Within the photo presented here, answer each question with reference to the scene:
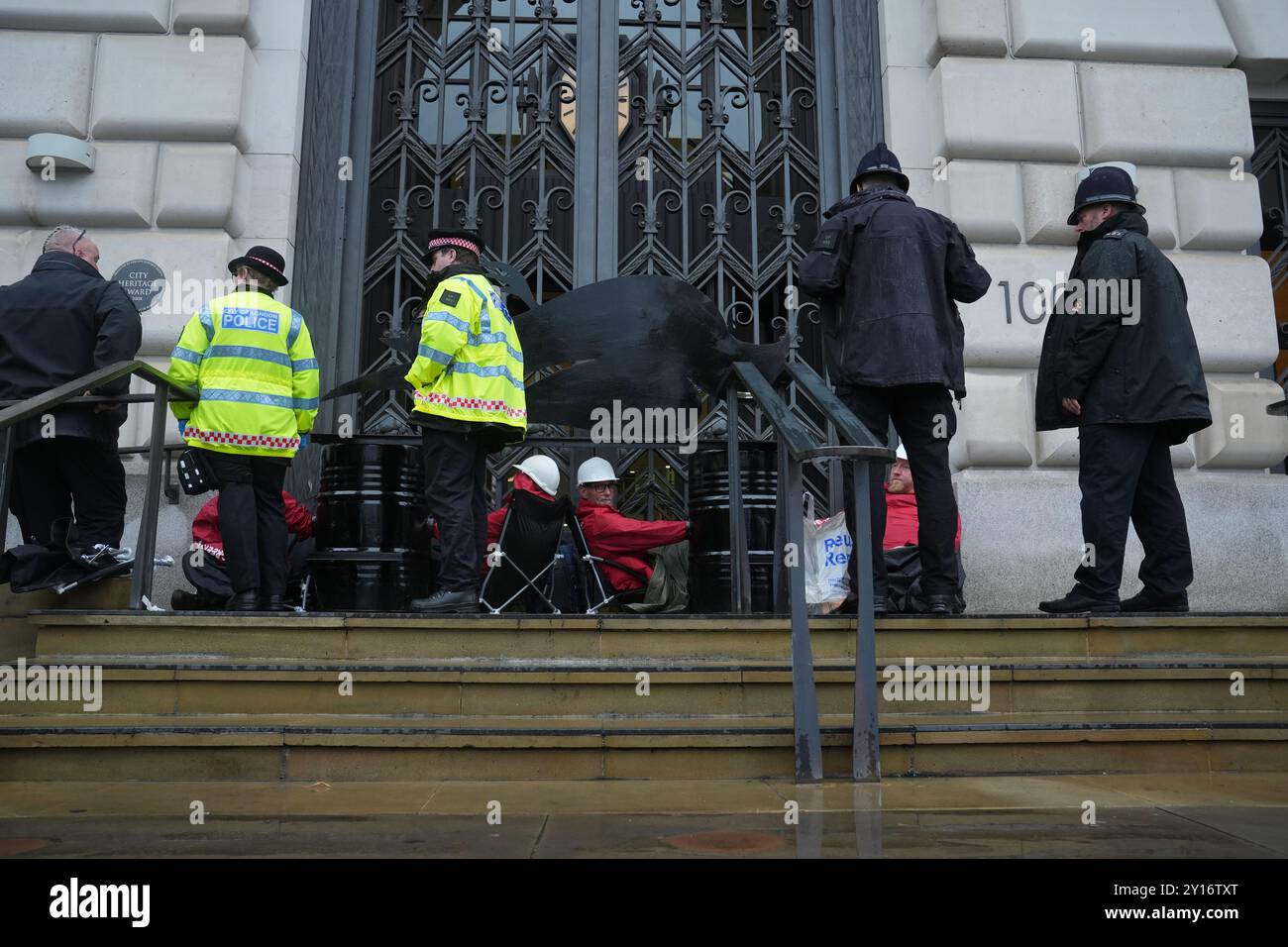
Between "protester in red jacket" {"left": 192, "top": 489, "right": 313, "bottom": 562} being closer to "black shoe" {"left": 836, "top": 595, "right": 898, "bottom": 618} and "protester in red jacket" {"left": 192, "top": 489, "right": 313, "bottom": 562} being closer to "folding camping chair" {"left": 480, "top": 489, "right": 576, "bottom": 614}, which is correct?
Result: "folding camping chair" {"left": 480, "top": 489, "right": 576, "bottom": 614}

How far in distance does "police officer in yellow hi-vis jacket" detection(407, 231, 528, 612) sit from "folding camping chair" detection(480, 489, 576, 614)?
95 centimetres

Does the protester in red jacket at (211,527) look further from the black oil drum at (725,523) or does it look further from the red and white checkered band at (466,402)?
the black oil drum at (725,523)

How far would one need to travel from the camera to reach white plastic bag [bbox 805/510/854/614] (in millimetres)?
6348

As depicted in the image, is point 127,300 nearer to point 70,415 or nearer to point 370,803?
point 70,415

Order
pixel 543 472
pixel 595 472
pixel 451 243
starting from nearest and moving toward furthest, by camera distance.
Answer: pixel 451 243
pixel 543 472
pixel 595 472

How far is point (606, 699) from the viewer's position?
473cm

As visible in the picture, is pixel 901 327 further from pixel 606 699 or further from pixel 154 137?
pixel 154 137

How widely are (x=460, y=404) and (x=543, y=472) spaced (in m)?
1.49

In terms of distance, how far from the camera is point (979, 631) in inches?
207

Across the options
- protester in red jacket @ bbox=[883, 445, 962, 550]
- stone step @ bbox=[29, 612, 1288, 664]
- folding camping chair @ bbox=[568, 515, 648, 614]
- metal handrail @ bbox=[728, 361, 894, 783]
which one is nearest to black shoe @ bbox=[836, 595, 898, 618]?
stone step @ bbox=[29, 612, 1288, 664]

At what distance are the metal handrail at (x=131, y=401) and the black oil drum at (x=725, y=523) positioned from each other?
8.92 ft
